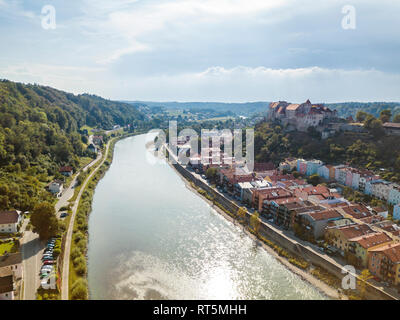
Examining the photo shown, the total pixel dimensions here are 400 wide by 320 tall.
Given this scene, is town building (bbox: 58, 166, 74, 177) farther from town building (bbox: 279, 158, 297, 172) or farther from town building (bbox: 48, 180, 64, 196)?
town building (bbox: 279, 158, 297, 172)

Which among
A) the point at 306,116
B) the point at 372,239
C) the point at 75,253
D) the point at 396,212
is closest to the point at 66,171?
the point at 75,253

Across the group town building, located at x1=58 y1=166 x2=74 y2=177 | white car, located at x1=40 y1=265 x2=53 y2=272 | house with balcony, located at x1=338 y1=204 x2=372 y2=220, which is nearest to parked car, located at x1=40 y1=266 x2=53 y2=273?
white car, located at x1=40 y1=265 x2=53 y2=272

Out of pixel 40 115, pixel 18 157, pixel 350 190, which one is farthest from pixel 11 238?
pixel 40 115

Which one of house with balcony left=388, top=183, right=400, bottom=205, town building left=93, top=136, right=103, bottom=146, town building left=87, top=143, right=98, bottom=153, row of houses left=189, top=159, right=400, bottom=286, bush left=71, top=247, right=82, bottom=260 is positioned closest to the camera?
row of houses left=189, top=159, right=400, bottom=286

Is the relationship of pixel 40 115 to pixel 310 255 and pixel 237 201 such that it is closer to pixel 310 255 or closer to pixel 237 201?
pixel 237 201

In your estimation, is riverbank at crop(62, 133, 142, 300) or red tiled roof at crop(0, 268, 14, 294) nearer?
red tiled roof at crop(0, 268, 14, 294)
